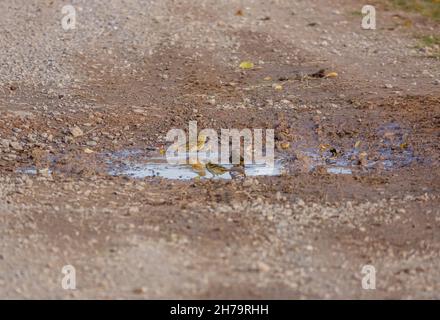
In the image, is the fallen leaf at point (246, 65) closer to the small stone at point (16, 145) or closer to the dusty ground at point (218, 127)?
the dusty ground at point (218, 127)

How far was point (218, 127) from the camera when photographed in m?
8.44

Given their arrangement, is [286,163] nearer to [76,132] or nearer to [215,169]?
[215,169]

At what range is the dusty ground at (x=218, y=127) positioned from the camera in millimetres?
5426

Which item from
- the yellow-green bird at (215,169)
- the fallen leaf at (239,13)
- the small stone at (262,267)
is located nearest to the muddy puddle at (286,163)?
the yellow-green bird at (215,169)

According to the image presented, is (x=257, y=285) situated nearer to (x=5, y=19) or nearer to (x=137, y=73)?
(x=137, y=73)

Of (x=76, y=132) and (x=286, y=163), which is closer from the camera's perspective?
(x=286, y=163)

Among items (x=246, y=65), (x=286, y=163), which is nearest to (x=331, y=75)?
(x=246, y=65)

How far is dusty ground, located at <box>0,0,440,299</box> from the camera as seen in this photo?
214 inches

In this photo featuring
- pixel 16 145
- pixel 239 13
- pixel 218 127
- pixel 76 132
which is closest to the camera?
pixel 16 145

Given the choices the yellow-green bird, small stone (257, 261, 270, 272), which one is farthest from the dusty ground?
the yellow-green bird

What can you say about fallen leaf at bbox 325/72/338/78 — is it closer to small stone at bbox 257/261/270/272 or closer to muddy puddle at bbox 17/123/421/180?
muddy puddle at bbox 17/123/421/180

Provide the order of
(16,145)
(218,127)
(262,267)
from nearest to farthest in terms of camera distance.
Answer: (262,267), (16,145), (218,127)

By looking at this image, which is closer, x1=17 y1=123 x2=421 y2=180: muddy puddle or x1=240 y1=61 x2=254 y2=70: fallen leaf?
x1=17 y1=123 x2=421 y2=180: muddy puddle
